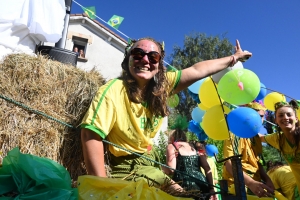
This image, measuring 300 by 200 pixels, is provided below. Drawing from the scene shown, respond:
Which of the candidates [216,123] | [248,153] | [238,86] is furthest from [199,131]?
[238,86]

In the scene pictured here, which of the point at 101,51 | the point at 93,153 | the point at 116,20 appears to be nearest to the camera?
the point at 93,153

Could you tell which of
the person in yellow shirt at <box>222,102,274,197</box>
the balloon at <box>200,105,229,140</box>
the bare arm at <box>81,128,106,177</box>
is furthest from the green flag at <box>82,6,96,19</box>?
the bare arm at <box>81,128,106,177</box>

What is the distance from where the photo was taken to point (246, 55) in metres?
2.12

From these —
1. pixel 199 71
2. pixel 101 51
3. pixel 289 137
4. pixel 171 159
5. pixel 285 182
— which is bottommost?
pixel 285 182

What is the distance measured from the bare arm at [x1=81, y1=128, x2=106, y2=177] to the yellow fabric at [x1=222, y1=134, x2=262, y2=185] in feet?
5.87

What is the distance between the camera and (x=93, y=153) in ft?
4.18

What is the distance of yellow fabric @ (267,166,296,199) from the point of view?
3337mm

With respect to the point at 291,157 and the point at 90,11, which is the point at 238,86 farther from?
the point at 90,11

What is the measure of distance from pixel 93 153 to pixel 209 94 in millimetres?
1784

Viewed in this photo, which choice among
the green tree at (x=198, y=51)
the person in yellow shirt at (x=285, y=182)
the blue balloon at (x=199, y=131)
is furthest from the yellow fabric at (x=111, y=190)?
the green tree at (x=198, y=51)

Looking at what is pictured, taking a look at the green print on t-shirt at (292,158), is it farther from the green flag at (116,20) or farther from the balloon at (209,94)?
the green flag at (116,20)

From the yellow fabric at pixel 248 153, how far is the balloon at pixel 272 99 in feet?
2.70

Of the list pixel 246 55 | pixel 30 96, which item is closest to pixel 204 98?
pixel 246 55

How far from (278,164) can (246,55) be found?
3.11 m
